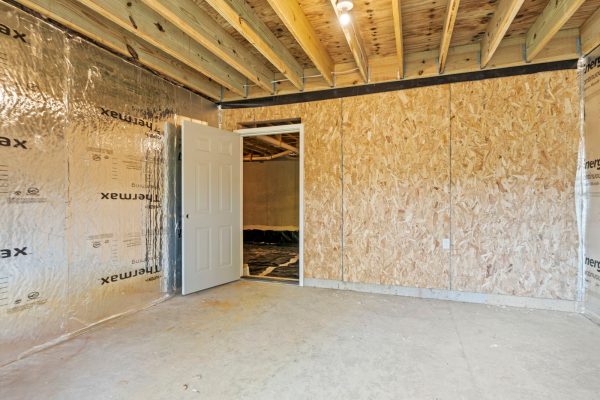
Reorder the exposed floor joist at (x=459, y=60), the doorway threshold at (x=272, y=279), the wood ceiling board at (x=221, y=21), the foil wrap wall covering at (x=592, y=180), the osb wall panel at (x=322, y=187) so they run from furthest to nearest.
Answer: the doorway threshold at (x=272, y=279) → the osb wall panel at (x=322, y=187) → the exposed floor joist at (x=459, y=60) → the foil wrap wall covering at (x=592, y=180) → the wood ceiling board at (x=221, y=21)

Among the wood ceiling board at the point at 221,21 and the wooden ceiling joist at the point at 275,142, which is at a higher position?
the wood ceiling board at the point at 221,21

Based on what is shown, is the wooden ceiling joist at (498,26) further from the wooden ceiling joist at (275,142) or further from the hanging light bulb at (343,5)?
the wooden ceiling joist at (275,142)

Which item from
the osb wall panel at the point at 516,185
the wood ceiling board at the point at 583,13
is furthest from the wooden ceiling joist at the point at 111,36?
the wood ceiling board at the point at 583,13

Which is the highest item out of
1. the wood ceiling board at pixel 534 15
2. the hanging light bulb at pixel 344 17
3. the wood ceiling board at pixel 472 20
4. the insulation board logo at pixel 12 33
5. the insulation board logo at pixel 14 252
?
the wood ceiling board at pixel 472 20

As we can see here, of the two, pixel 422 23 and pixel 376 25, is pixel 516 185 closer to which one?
pixel 422 23

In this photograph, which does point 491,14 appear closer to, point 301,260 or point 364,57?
point 364,57

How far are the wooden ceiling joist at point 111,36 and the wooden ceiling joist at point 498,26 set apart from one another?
3.41 m

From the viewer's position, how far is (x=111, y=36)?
3.01 meters

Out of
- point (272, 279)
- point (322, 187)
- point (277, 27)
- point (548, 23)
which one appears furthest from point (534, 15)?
point (272, 279)

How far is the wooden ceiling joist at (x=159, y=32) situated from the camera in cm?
255

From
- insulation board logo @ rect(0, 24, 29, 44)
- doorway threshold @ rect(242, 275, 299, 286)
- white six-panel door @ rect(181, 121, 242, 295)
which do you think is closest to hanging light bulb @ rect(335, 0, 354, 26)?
white six-panel door @ rect(181, 121, 242, 295)

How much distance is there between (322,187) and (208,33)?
2.27m

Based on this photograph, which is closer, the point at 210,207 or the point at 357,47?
the point at 357,47

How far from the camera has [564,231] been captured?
134 inches
